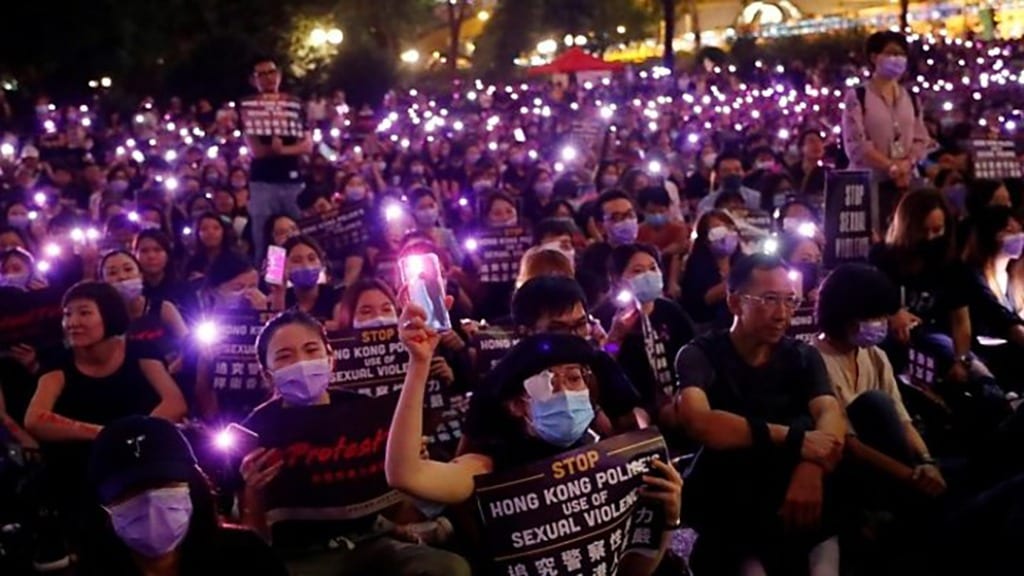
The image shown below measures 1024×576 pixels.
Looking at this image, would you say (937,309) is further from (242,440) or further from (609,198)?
(242,440)

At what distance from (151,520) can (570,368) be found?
4.42ft

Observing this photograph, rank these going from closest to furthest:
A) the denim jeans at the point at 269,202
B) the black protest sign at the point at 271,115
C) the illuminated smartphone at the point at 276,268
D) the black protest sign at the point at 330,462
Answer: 1. the black protest sign at the point at 330,462
2. the illuminated smartphone at the point at 276,268
3. the black protest sign at the point at 271,115
4. the denim jeans at the point at 269,202

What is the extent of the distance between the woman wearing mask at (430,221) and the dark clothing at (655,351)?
3527 millimetres

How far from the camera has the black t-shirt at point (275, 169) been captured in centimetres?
1073

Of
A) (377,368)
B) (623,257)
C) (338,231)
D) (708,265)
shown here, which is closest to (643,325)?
(623,257)

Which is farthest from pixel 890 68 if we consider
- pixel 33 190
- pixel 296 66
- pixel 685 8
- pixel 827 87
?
pixel 685 8

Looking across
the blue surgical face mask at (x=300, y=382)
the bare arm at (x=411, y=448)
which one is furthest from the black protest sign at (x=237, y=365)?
the bare arm at (x=411, y=448)

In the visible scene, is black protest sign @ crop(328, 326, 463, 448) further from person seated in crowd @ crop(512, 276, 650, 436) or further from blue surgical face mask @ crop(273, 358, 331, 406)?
blue surgical face mask @ crop(273, 358, 331, 406)

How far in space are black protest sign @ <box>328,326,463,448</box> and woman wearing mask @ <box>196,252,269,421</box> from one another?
0.51m

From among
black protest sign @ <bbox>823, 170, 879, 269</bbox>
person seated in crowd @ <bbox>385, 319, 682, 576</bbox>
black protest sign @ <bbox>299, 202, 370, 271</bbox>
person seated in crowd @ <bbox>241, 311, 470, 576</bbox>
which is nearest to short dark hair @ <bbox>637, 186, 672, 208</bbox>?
black protest sign @ <bbox>299, 202, 370, 271</bbox>

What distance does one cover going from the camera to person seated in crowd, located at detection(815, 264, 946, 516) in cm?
503

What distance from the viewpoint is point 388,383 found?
6234 millimetres

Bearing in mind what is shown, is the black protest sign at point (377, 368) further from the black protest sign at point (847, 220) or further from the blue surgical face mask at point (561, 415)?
the black protest sign at point (847, 220)

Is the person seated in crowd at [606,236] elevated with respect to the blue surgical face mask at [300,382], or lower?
elevated
